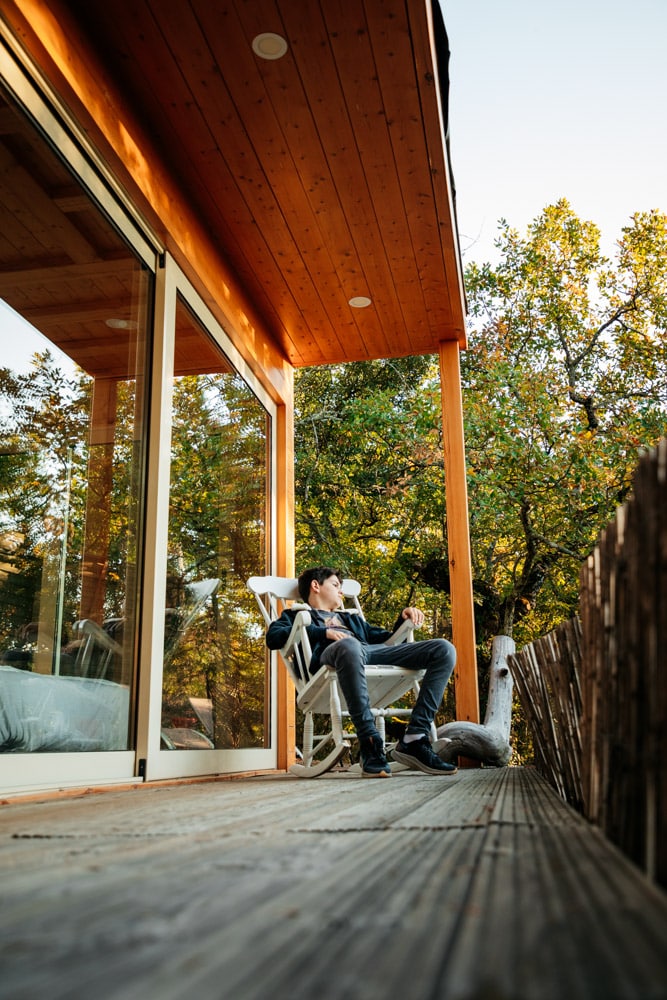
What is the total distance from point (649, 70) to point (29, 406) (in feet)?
36.3

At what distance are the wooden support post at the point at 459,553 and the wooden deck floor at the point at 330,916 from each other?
332cm

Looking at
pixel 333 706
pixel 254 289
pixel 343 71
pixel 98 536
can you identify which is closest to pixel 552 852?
pixel 98 536

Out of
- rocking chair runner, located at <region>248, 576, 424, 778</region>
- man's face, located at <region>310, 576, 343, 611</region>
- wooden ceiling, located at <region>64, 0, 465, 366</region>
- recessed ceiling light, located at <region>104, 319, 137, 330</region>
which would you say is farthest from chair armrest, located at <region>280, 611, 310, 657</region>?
wooden ceiling, located at <region>64, 0, 465, 366</region>

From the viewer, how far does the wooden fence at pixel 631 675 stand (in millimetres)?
708

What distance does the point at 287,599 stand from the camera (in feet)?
14.1

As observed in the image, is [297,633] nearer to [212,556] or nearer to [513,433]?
[212,556]

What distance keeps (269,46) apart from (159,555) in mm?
1787

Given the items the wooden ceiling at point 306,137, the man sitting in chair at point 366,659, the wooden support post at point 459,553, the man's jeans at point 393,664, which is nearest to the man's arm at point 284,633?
the man sitting in chair at point 366,659

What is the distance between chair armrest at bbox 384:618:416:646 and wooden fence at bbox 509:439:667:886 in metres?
2.55

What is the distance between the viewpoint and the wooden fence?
0.71 meters

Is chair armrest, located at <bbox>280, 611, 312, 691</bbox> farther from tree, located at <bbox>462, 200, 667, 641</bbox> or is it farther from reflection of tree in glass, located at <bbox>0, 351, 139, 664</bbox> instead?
tree, located at <bbox>462, 200, 667, 641</bbox>

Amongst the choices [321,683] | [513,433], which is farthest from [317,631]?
[513,433]

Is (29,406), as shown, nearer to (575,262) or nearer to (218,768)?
(218,768)

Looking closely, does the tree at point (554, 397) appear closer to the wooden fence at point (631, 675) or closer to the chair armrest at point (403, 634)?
the chair armrest at point (403, 634)
